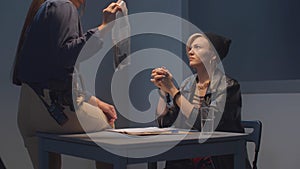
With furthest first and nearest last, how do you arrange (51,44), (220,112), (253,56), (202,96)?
(253,56) < (202,96) < (220,112) < (51,44)

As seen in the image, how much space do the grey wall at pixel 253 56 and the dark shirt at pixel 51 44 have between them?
1.43 metres

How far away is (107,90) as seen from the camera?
3.91 m

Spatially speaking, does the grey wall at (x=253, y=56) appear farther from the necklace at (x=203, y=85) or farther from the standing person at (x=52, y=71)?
the standing person at (x=52, y=71)

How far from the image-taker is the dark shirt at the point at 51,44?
71.2 inches

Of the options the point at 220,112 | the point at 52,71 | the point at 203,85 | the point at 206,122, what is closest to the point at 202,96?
the point at 203,85

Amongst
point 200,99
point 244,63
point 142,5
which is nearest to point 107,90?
point 142,5

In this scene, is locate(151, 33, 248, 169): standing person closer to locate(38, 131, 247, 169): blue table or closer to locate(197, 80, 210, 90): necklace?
locate(197, 80, 210, 90): necklace

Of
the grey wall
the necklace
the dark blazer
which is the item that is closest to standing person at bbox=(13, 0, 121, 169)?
the dark blazer

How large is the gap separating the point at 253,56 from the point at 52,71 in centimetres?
162

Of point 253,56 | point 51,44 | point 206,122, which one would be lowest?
point 206,122

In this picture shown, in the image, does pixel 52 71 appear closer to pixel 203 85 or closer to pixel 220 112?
pixel 220 112

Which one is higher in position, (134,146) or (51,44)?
(51,44)

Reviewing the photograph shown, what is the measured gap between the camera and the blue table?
153 centimetres

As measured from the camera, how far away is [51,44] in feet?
5.97
